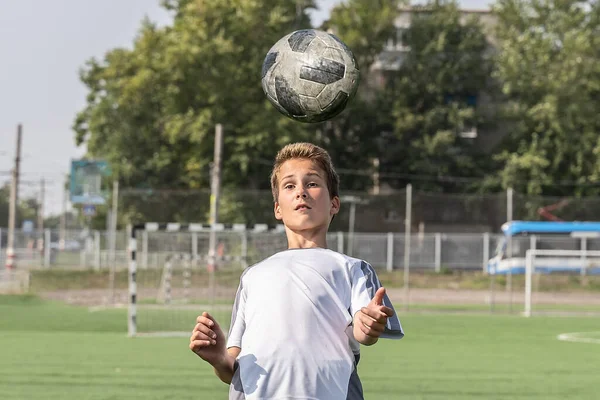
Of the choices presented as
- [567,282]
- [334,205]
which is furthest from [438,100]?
[334,205]

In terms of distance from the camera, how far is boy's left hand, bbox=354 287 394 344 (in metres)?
3.22

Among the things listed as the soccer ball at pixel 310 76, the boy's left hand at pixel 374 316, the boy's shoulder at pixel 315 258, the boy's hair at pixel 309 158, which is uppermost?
the soccer ball at pixel 310 76

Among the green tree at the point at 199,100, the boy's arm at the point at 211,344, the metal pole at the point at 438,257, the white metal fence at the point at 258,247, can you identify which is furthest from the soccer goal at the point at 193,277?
the green tree at the point at 199,100

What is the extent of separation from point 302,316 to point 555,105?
44.8 meters

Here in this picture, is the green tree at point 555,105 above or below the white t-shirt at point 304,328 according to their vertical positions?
above

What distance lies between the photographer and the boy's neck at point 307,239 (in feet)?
11.8

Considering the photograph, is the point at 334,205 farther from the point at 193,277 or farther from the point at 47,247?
the point at 47,247

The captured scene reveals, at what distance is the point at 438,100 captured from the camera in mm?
48156

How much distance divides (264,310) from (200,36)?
→ 41835 millimetres

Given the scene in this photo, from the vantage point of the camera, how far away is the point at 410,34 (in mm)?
49219

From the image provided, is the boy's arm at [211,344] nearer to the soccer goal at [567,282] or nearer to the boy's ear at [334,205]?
the boy's ear at [334,205]

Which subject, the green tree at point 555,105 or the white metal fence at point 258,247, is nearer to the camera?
the white metal fence at point 258,247

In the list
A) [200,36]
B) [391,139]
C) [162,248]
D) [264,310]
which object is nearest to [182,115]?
[200,36]

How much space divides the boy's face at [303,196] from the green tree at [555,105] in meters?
42.4
